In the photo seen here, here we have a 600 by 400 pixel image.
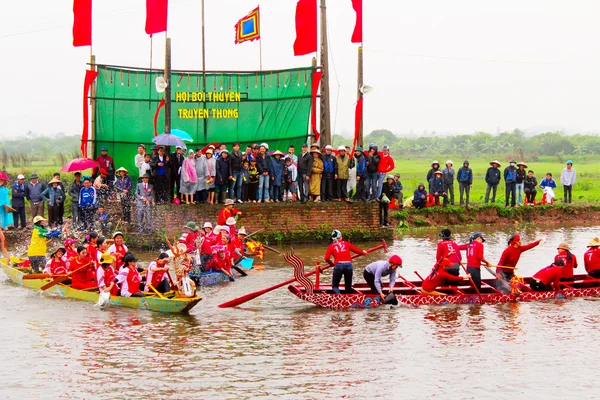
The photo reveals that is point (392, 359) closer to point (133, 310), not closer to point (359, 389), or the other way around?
point (359, 389)

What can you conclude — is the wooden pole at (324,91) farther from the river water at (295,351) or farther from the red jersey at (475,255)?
the red jersey at (475,255)

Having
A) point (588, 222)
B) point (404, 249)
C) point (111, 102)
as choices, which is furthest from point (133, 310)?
point (588, 222)

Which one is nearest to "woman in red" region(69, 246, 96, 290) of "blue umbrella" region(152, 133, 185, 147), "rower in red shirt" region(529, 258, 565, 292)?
"blue umbrella" region(152, 133, 185, 147)

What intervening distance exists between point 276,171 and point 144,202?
3679 millimetres

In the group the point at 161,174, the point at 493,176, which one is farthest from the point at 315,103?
the point at 493,176

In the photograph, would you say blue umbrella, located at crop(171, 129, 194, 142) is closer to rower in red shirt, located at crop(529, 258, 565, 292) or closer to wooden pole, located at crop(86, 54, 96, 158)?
wooden pole, located at crop(86, 54, 96, 158)

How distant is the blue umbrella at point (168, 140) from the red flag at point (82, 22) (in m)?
4.47

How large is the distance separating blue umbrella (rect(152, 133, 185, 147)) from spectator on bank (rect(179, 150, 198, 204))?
476 millimetres

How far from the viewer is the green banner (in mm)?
27969

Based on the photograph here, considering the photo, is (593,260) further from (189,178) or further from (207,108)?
(207,108)

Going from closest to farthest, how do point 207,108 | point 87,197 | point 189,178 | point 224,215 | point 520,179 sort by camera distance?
point 224,215
point 189,178
point 87,197
point 207,108
point 520,179

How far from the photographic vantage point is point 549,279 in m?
18.3

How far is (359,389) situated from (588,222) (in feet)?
70.6

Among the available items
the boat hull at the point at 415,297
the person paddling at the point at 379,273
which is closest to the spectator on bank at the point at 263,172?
the boat hull at the point at 415,297
